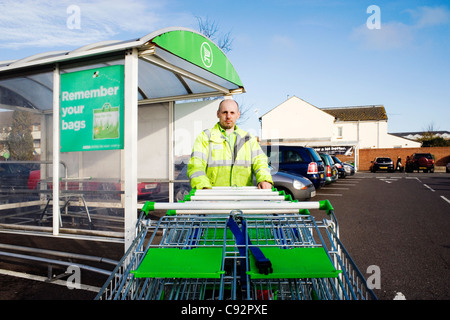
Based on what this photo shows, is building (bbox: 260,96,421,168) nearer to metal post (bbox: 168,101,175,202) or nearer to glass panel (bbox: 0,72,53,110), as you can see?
metal post (bbox: 168,101,175,202)

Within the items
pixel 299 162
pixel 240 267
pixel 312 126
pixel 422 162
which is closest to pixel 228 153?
pixel 240 267

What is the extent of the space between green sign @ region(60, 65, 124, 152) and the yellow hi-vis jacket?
1.69 metres

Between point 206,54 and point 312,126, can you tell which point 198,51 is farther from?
point 312,126

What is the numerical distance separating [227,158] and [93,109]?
93.5 inches

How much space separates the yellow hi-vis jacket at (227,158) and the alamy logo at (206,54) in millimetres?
2751

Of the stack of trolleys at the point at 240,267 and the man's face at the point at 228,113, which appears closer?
the stack of trolleys at the point at 240,267

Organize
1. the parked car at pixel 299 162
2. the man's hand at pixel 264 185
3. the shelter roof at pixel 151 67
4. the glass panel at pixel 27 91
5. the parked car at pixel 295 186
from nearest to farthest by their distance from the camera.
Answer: the man's hand at pixel 264 185, the shelter roof at pixel 151 67, the glass panel at pixel 27 91, the parked car at pixel 295 186, the parked car at pixel 299 162

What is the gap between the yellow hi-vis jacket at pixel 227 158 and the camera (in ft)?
9.98

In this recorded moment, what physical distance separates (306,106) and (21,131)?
135 feet

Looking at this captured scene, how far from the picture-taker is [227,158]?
3.08 m

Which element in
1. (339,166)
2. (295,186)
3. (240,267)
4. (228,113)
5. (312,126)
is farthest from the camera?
(312,126)

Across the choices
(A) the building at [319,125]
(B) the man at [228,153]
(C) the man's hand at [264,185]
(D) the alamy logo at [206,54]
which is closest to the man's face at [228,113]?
(B) the man at [228,153]

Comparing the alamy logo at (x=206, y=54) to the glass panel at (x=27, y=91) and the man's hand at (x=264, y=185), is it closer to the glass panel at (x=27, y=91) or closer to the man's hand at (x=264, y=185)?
the glass panel at (x=27, y=91)
